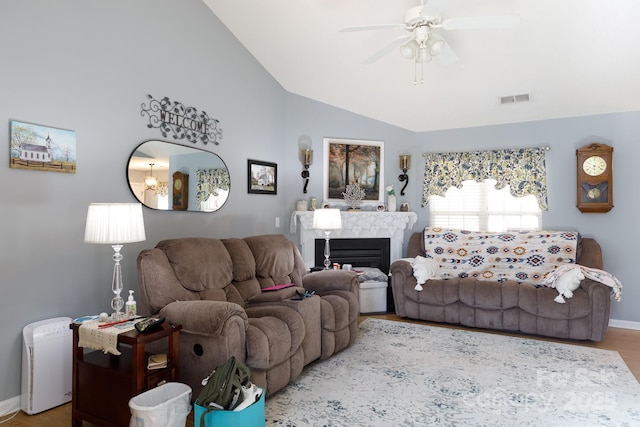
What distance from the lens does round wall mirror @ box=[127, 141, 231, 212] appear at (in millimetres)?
3225

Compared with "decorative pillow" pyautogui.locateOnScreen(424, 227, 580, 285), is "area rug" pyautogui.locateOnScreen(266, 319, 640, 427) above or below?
below

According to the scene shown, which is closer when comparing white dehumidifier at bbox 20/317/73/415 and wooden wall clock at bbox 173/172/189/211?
white dehumidifier at bbox 20/317/73/415

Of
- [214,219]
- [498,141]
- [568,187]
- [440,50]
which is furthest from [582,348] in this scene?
[214,219]

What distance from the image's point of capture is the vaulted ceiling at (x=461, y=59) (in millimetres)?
3393

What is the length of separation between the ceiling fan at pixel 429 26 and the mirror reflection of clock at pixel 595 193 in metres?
2.47

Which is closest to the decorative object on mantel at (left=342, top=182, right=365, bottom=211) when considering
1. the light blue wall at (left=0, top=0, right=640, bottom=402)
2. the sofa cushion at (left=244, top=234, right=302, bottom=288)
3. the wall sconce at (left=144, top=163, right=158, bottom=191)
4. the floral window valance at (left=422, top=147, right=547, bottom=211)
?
the light blue wall at (left=0, top=0, right=640, bottom=402)

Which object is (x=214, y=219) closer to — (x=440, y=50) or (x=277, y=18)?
(x=277, y=18)

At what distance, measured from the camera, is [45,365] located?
2.44 meters

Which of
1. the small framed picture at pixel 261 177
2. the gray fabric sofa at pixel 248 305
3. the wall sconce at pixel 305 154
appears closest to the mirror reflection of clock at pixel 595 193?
the gray fabric sofa at pixel 248 305

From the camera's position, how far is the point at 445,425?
227 cm

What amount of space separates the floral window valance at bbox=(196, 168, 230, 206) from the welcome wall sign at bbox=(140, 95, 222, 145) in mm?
299

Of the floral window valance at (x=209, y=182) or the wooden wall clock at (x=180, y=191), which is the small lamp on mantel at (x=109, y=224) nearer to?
the wooden wall clock at (x=180, y=191)

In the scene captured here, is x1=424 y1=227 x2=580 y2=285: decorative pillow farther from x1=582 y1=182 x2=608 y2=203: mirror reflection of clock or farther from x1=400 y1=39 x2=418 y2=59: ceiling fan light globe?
x1=400 y1=39 x2=418 y2=59: ceiling fan light globe

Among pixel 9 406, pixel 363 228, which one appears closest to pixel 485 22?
pixel 363 228
